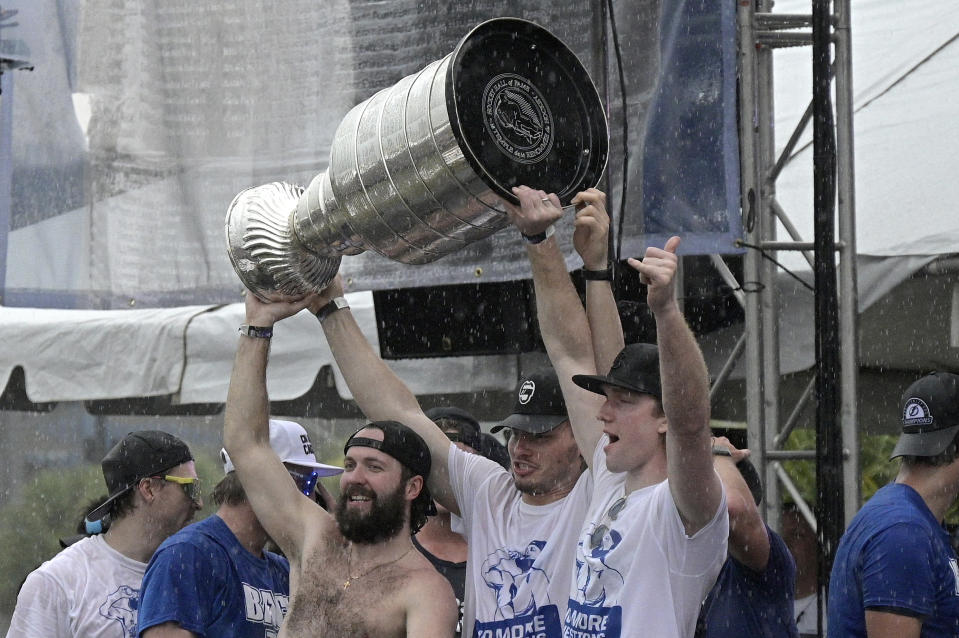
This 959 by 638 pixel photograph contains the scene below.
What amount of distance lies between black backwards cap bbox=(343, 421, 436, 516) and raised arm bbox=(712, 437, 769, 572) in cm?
92

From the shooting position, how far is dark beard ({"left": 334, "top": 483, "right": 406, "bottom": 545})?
3.44 meters

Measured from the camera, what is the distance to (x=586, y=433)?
3.42 metres

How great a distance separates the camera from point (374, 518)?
3.45 metres

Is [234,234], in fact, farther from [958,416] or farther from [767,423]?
[767,423]

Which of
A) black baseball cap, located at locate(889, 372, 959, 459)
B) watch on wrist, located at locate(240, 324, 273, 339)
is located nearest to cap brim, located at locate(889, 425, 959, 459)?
black baseball cap, located at locate(889, 372, 959, 459)

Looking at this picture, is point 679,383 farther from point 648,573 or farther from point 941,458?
point 941,458

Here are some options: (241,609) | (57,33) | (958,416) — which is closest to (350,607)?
(241,609)

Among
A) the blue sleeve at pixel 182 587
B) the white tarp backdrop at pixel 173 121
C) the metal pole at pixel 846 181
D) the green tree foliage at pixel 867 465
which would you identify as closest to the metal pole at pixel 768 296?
the metal pole at pixel 846 181

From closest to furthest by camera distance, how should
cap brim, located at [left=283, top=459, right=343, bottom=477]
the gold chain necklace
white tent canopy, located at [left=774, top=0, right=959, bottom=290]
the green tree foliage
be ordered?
the gold chain necklace, cap brim, located at [left=283, top=459, right=343, bottom=477], white tent canopy, located at [left=774, top=0, right=959, bottom=290], the green tree foliage

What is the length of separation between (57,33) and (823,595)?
474cm

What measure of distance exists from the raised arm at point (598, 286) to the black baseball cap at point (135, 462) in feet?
5.48

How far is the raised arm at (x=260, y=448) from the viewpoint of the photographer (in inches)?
141

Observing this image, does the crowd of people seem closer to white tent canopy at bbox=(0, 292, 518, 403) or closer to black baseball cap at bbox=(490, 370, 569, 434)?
black baseball cap at bbox=(490, 370, 569, 434)

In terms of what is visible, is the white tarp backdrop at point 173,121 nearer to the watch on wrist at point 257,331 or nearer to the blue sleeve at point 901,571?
the watch on wrist at point 257,331
